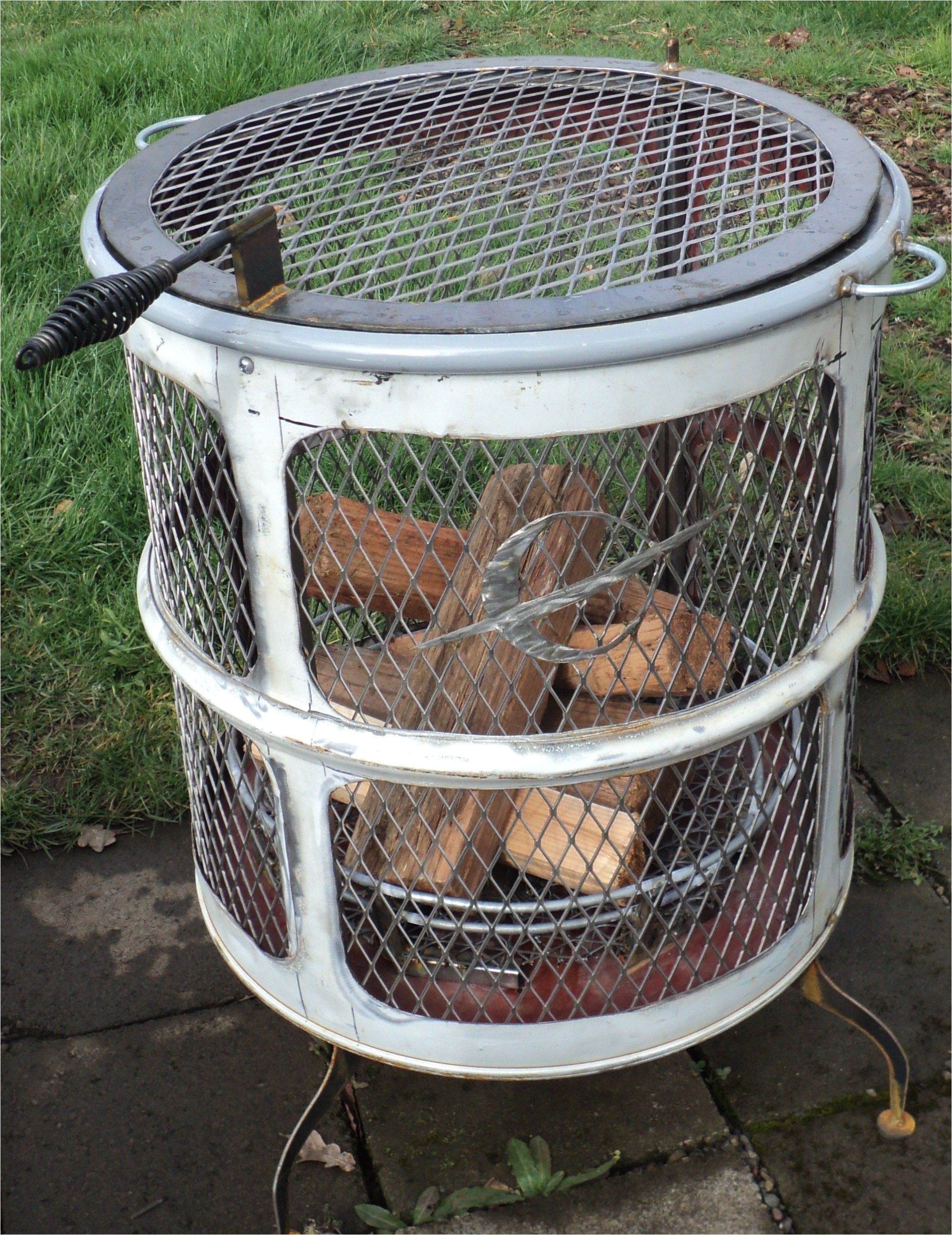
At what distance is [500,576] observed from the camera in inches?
53.9

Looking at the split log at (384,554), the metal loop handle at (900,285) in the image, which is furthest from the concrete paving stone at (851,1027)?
the metal loop handle at (900,285)

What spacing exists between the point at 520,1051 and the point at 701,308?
3.27ft

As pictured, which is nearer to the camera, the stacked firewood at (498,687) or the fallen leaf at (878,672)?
the stacked firewood at (498,687)

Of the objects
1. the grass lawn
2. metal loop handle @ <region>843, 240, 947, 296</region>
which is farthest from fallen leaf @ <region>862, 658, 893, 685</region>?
metal loop handle @ <region>843, 240, 947, 296</region>

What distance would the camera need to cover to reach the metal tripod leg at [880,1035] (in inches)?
76.2

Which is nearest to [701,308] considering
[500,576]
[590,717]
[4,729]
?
[500,576]

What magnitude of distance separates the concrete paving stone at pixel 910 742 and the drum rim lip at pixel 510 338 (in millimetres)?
1562

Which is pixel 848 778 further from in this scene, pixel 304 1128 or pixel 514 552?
pixel 304 1128

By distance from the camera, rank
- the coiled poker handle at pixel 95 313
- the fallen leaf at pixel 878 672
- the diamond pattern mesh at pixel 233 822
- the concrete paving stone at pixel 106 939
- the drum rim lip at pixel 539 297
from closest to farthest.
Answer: the coiled poker handle at pixel 95 313 → the drum rim lip at pixel 539 297 → the diamond pattern mesh at pixel 233 822 → the concrete paving stone at pixel 106 939 → the fallen leaf at pixel 878 672

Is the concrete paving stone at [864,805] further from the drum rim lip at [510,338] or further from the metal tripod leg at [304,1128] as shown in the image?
the drum rim lip at [510,338]

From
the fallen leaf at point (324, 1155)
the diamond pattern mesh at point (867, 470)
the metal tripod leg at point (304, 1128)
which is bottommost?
the fallen leaf at point (324, 1155)

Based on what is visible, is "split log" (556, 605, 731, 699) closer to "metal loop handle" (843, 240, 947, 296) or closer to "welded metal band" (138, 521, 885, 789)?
"welded metal band" (138, 521, 885, 789)

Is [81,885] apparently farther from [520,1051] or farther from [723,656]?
[723,656]

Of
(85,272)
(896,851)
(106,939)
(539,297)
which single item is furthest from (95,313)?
(85,272)
